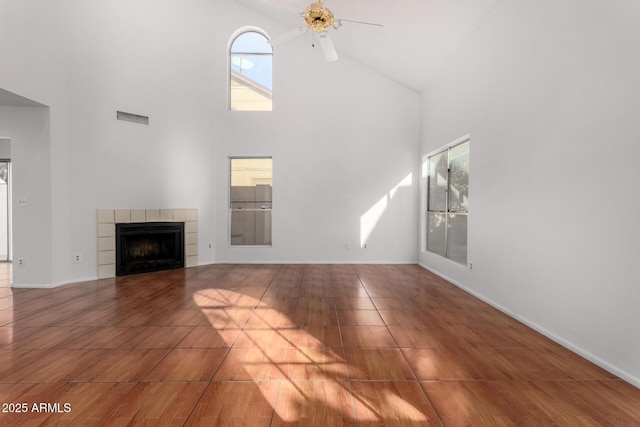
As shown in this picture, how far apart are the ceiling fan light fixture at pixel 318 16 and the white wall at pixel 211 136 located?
9.97 feet

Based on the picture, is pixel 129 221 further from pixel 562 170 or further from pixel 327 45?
pixel 562 170

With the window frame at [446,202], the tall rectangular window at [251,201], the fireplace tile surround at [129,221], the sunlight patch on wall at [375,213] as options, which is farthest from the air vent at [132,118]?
the window frame at [446,202]

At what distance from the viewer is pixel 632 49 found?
7.00 ft

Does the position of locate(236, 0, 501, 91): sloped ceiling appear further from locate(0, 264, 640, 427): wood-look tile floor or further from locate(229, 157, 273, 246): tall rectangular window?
locate(0, 264, 640, 427): wood-look tile floor

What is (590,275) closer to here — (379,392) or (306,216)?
(379,392)

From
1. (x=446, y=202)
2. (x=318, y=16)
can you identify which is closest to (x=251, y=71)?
(x=318, y=16)

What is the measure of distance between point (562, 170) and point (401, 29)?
334cm

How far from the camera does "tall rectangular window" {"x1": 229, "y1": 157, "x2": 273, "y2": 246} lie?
22.2ft

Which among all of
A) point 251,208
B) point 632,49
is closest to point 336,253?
point 251,208

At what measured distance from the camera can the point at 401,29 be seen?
4.90 metres

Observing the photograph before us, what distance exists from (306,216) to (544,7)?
479cm

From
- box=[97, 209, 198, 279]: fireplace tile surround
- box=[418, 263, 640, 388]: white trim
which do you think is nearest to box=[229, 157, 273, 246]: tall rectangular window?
box=[97, 209, 198, 279]: fireplace tile surround

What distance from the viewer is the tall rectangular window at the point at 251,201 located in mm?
6777

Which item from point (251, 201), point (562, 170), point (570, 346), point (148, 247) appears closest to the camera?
point (570, 346)
